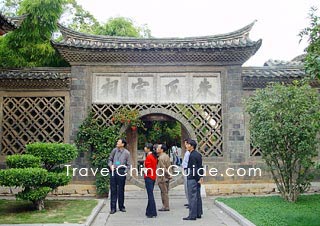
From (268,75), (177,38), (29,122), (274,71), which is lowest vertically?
(29,122)

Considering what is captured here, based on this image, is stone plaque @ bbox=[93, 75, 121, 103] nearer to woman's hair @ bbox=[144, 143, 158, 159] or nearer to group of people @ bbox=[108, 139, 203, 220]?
group of people @ bbox=[108, 139, 203, 220]

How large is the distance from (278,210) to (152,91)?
5.37m

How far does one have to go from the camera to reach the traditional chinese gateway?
11.5 metres

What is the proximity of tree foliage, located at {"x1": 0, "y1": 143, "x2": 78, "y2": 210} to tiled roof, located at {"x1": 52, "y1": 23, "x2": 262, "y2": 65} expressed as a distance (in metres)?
3.60

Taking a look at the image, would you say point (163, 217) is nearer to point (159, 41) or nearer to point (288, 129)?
point (288, 129)

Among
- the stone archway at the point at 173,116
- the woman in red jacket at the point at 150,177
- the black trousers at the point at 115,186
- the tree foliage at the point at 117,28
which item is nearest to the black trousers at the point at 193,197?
the woman in red jacket at the point at 150,177

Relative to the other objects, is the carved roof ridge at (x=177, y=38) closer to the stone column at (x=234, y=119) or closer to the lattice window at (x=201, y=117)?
the stone column at (x=234, y=119)

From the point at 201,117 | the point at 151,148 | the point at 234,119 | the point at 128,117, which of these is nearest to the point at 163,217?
the point at 151,148

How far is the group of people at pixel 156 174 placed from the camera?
25.4 ft

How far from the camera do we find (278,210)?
8.12m

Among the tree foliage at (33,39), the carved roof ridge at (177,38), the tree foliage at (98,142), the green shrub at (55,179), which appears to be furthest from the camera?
the tree foliage at (33,39)

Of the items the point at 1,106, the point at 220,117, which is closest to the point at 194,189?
the point at 220,117

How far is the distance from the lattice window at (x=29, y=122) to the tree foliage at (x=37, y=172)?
2.70 meters

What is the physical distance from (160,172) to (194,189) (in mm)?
1019
